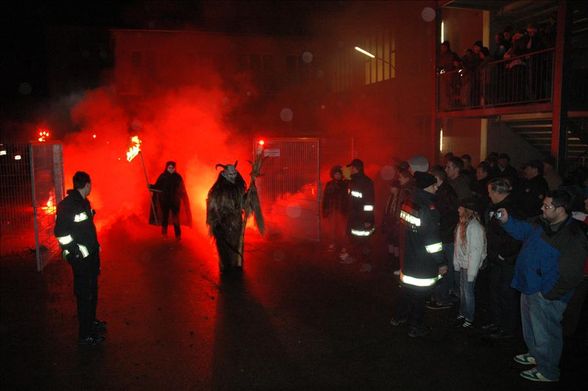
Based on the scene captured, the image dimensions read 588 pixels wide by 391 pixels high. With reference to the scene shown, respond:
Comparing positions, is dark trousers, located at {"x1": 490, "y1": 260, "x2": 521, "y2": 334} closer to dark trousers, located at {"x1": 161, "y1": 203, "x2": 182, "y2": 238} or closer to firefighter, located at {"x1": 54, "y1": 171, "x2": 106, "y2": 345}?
firefighter, located at {"x1": 54, "y1": 171, "x2": 106, "y2": 345}

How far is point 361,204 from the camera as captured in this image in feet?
28.9

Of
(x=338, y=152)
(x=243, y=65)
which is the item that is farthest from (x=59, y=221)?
(x=243, y=65)

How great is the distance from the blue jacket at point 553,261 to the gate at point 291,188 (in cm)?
643

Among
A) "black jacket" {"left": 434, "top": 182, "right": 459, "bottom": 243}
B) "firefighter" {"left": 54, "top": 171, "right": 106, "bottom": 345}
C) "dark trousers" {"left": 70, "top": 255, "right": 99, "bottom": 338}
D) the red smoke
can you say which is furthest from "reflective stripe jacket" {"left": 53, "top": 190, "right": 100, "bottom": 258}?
the red smoke

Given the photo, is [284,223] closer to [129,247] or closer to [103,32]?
[129,247]

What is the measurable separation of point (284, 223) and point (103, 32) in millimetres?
25660

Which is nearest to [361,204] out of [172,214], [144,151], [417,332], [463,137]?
[417,332]

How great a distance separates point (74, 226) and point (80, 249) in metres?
0.27

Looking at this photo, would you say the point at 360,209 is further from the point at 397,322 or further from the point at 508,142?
the point at 508,142

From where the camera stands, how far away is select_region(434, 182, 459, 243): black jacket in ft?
22.1

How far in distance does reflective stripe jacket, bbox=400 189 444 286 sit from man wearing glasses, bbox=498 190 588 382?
2.62 ft

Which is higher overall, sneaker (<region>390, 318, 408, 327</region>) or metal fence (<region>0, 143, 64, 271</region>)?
metal fence (<region>0, 143, 64, 271</region>)

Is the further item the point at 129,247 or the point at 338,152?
the point at 338,152

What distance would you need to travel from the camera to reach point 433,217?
560 cm
